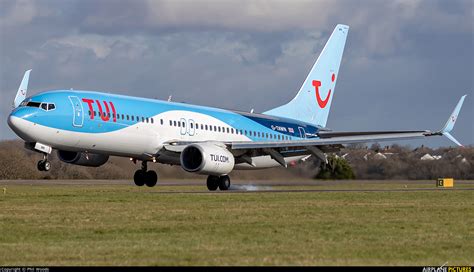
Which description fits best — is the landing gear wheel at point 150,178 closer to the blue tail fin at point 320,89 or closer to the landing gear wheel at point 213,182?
the landing gear wheel at point 213,182

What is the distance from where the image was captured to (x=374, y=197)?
36.7m

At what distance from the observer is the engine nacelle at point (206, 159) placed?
4241 centimetres

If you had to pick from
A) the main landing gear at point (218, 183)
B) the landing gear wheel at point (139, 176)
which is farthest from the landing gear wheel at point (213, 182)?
the landing gear wheel at point (139, 176)

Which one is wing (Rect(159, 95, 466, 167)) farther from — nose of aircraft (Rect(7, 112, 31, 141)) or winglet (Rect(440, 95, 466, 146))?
nose of aircraft (Rect(7, 112, 31, 141))

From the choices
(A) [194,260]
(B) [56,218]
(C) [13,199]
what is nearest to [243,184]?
(C) [13,199]

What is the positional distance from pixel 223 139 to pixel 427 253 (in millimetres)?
30363

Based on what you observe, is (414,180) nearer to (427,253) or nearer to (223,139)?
(223,139)

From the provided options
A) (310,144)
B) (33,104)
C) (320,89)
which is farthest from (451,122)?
(33,104)

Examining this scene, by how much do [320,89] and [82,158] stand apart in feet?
54.0

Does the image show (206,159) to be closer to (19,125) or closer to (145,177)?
(145,177)

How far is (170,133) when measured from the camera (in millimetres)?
44406

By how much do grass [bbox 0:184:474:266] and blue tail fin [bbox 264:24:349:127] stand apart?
21.1 meters

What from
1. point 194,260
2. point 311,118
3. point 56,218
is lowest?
point 194,260

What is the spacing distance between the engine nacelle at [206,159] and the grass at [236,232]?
923 cm
